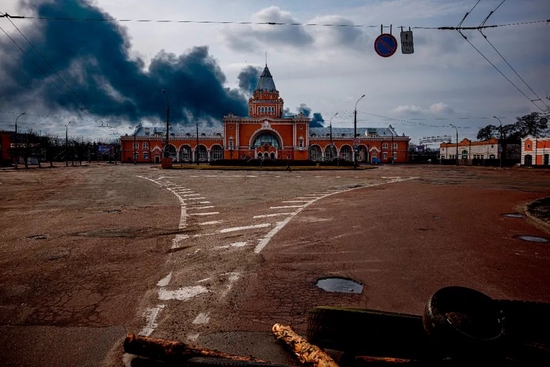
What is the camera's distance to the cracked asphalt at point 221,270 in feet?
12.7

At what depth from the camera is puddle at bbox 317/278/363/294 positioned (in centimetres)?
502

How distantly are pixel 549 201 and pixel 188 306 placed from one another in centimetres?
1451

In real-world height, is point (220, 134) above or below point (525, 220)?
above

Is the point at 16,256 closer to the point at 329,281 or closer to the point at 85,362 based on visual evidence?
the point at 85,362

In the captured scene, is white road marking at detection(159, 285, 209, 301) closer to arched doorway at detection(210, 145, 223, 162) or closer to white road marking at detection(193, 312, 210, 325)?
white road marking at detection(193, 312, 210, 325)

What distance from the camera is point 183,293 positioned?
16.1 ft

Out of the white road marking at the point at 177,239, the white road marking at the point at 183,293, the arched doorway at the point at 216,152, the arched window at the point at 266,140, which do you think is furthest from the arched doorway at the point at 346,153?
the white road marking at the point at 183,293

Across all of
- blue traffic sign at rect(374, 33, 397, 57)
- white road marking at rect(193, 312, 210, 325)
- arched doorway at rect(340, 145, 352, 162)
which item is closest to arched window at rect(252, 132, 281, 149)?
arched doorway at rect(340, 145, 352, 162)

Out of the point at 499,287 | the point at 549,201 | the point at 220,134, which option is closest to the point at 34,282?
the point at 499,287

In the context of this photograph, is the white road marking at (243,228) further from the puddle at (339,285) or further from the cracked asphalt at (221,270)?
the puddle at (339,285)

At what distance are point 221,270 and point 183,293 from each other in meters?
1.00

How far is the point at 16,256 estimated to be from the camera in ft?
21.4

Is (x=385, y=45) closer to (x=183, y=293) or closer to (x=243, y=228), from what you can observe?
(x=243, y=228)

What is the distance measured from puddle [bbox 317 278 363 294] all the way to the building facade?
279 ft
